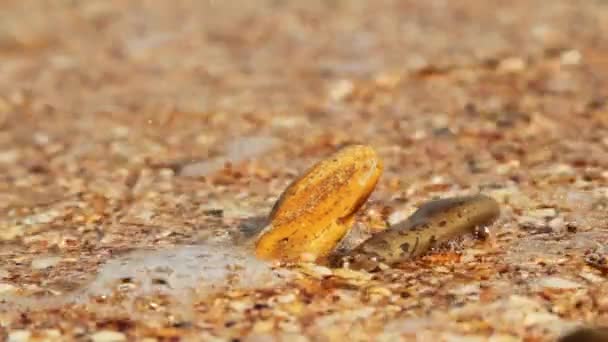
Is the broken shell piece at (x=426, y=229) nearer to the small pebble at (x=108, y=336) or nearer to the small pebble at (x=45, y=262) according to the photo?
the small pebble at (x=108, y=336)

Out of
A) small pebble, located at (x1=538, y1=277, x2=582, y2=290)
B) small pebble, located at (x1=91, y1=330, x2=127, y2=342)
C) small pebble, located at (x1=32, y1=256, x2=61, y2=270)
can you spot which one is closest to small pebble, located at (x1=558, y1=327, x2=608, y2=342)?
small pebble, located at (x1=538, y1=277, x2=582, y2=290)

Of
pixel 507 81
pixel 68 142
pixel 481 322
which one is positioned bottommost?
pixel 481 322

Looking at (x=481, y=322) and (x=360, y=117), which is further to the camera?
(x=360, y=117)

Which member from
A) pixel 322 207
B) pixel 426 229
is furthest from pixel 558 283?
pixel 322 207

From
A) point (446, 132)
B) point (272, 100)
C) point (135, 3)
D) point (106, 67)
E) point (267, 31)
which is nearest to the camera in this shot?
point (446, 132)

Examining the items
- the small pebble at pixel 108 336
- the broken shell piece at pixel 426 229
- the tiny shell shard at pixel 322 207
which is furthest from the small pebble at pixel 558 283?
the small pebble at pixel 108 336

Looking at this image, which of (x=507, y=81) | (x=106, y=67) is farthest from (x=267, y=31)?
(x=507, y=81)

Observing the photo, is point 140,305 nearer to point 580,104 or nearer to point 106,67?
point 580,104
